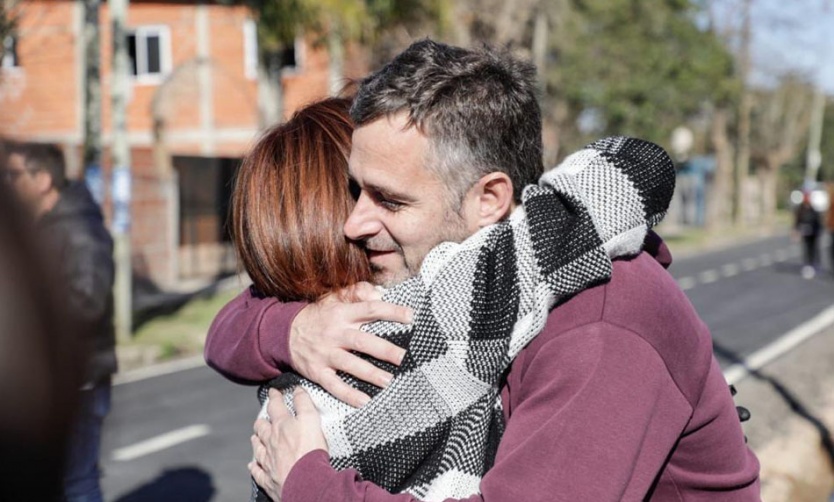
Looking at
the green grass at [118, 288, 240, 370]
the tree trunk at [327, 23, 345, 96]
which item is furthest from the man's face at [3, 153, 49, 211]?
the tree trunk at [327, 23, 345, 96]


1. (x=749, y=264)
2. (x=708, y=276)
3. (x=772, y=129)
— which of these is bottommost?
(x=772, y=129)

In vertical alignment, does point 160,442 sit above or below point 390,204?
below

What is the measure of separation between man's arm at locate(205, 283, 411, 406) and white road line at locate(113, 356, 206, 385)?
26.3ft

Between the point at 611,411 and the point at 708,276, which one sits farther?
the point at 708,276

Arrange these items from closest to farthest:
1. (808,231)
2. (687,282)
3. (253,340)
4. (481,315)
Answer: (481,315) → (253,340) → (687,282) → (808,231)

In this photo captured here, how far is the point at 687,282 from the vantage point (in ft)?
61.6

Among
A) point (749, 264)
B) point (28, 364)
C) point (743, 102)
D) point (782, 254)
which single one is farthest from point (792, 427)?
point (743, 102)

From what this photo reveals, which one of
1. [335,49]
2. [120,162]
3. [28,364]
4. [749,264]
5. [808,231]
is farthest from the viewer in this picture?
[749,264]

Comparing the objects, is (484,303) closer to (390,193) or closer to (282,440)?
(390,193)

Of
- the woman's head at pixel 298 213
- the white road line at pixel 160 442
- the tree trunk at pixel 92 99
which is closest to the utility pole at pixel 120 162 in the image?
the tree trunk at pixel 92 99

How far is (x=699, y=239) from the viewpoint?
33.0m

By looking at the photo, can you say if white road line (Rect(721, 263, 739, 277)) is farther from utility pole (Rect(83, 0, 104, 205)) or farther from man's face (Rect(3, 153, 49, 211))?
man's face (Rect(3, 153, 49, 211))

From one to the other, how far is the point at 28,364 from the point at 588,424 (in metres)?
0.81

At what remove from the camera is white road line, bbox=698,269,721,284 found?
63.6ft
